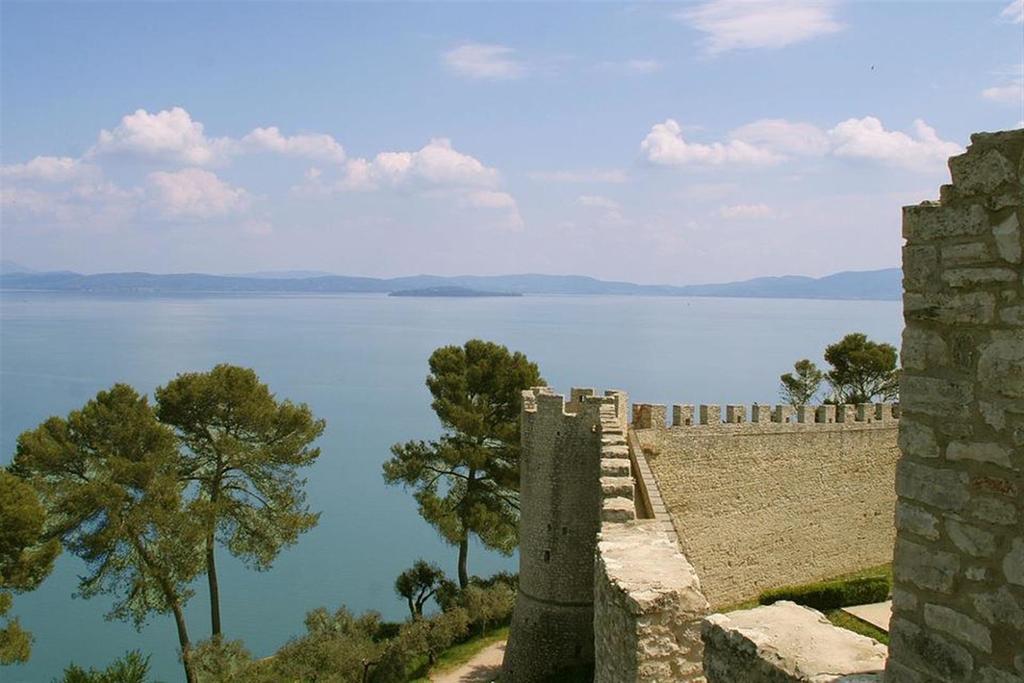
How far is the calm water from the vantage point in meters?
26.0

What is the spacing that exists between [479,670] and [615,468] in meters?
7.74

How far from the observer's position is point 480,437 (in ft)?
68.1

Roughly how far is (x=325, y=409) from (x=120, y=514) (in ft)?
125

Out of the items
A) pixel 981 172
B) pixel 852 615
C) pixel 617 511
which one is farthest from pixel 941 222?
pixel 852 615

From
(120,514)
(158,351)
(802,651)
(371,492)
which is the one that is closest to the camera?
(802,651)

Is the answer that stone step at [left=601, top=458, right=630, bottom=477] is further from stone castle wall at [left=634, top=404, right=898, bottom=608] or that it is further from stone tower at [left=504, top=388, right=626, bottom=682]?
stone castle wall at [left=634, top=404, right=898, bottom=608]

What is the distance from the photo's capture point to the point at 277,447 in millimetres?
20359

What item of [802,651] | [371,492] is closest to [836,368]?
[371,492]

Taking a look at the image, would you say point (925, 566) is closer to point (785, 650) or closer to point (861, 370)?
point (785, 650)

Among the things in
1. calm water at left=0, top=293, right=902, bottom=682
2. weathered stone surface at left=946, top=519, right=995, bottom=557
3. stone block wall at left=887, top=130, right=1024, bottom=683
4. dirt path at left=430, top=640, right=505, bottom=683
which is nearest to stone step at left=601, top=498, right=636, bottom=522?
stone block wall at left=887, top=130, right=1024, bottom=683

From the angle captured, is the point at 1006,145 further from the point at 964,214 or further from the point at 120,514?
the point at 120,514

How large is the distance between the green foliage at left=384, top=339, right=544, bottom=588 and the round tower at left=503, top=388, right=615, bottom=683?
7600 mm

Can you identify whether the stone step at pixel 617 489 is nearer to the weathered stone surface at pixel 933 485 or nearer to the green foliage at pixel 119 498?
the weathered stone surface at pixel 933 485

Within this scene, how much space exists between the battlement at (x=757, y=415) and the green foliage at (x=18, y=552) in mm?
10079
